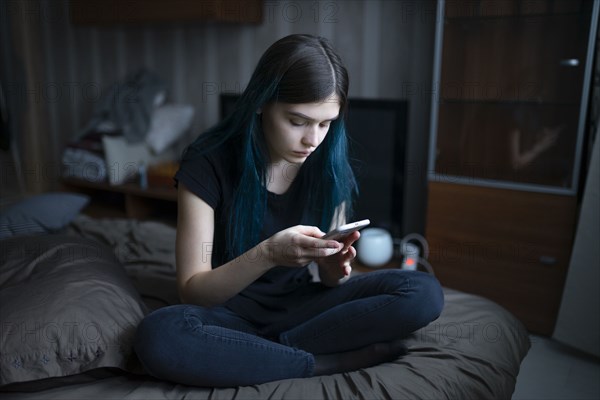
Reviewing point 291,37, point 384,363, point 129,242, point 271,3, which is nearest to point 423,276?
point 384,363

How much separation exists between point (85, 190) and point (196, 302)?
2.74m

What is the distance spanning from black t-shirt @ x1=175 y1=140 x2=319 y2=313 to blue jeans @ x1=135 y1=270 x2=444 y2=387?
4 cm

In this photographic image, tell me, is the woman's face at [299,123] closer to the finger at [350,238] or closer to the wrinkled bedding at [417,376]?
the finger at [350,238]

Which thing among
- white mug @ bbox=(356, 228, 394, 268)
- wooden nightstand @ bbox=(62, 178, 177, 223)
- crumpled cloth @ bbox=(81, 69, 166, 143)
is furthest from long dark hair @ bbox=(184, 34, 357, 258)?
crumpled cloth @ bbox=(81, 69, 166, 143)

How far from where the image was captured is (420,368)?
1.19 meters

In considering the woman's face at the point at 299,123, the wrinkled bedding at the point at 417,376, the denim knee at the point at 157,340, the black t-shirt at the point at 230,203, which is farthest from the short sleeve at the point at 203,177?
the wrinkled bedding at the point at 417,376

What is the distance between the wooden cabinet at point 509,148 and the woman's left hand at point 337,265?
107cm

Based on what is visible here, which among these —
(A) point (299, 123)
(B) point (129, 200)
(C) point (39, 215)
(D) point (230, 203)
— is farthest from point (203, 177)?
(B) point (129, 200)

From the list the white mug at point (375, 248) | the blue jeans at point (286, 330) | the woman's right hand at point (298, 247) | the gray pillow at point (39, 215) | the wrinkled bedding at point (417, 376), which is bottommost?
the white mug at point (375, 248)

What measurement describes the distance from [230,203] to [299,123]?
0.25 meters

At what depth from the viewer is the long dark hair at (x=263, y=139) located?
3.98 feet

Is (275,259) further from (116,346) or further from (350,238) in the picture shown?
(116,346)

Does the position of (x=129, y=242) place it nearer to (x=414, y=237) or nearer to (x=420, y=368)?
(x=420, y=368)

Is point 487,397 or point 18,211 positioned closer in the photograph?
point 487,397
